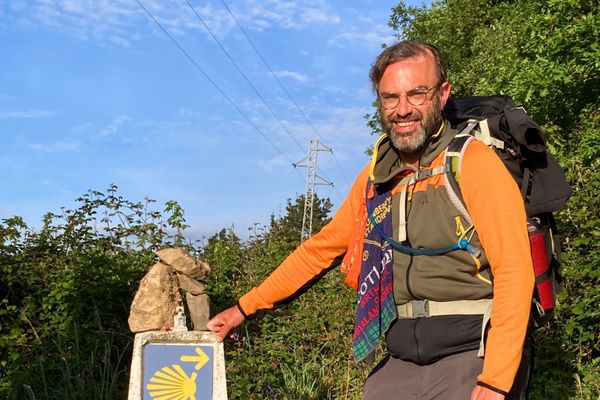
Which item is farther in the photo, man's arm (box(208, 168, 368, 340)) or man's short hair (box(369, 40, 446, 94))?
man's arm (box(208, 168, 368, 340))

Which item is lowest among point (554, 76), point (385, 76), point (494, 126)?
point (494, 126)

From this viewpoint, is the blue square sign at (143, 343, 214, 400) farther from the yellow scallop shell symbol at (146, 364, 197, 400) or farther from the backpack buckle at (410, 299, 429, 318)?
the backpack buckle at (410, 299, 429, 318)

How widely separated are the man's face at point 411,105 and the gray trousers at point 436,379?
861 millimetres

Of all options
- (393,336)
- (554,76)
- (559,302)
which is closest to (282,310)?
(559,302)

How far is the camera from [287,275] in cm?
362

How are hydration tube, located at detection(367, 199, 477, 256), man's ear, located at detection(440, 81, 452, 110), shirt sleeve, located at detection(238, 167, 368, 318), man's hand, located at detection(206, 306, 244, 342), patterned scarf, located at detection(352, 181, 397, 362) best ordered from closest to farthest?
hydration tube, located at detection(367, 199, 477, 256)
patterned scarf, located at detection(352, 181, 397, 362)
man's ear, located at detection(440, 81, 452, 110)
shirt sleeve, located at detection(238, 167, 368, 318)
man's hand, located at detection(206, 306, 244, 342)

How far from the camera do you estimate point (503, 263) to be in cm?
261

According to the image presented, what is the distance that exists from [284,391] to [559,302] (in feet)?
7.75

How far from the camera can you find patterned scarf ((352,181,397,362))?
2.99 m

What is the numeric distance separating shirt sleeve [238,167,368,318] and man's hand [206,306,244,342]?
4 centimetres

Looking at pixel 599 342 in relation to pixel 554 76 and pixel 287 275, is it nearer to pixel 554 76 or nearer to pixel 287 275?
pixel 287 275

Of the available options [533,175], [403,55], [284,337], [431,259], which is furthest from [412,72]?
[284,337]

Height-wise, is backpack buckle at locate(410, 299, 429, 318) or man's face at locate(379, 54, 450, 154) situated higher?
man's face at locate(379, 54, 450, 154)

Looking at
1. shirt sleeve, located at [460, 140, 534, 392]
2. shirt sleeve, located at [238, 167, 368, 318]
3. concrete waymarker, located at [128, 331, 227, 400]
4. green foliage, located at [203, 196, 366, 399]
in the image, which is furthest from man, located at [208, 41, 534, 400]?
green foliage, located at [203, 196, 366, 399]
